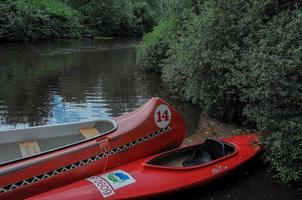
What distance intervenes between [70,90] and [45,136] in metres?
7.34

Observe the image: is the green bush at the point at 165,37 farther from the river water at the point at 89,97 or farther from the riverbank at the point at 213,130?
the riverbank at the point at 213,130

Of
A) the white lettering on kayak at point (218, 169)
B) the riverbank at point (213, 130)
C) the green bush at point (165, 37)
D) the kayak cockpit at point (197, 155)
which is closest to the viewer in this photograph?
the white lettering on kayak at point (218, 169)

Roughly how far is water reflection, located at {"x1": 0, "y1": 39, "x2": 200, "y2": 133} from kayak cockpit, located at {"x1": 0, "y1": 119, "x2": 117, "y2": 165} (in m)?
2.93

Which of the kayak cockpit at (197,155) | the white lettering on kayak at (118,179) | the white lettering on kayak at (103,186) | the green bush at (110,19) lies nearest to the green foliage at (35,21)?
the green bush at (110,19)

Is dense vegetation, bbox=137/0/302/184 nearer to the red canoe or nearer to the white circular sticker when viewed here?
the white circular sticker

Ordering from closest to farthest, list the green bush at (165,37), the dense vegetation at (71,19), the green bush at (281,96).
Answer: the green bush at (281,96) < the green bush at (165,37) < the dense vegetation at (71,19)

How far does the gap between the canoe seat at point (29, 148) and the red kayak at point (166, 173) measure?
918 millimetres

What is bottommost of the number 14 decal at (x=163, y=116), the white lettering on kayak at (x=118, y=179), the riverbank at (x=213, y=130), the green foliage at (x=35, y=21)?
the riverbank at (x=213, y=130)

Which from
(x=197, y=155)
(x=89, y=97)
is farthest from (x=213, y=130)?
(x=89, y=97)

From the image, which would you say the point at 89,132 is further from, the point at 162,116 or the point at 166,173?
the point at 166,173

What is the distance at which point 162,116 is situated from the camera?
248 inches

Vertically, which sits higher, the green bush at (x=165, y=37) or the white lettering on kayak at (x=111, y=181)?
the green bush at (x=165, y=37)

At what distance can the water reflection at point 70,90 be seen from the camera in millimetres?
10141

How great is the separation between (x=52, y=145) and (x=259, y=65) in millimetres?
3288
